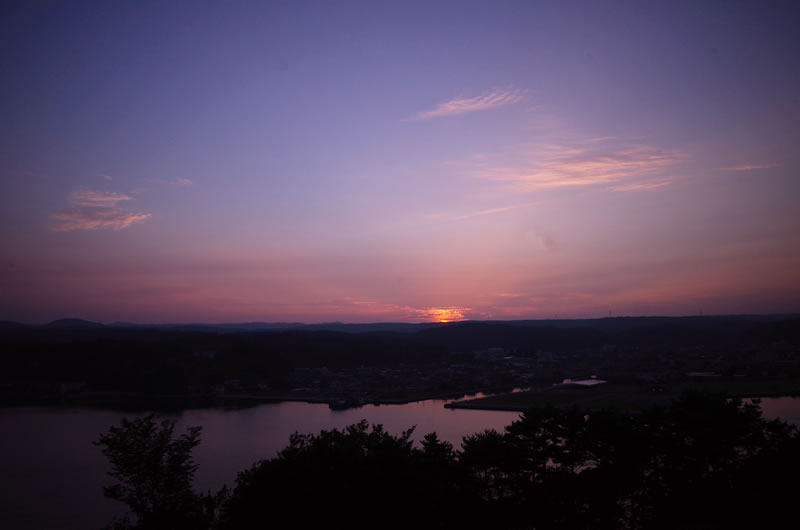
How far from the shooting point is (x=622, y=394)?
14.1 meters

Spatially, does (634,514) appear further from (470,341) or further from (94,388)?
(470,341)

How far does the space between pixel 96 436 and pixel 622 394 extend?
13.0 m

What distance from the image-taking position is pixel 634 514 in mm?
4008

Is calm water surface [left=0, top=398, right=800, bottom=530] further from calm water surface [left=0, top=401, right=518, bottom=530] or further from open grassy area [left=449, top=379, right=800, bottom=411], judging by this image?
open grassy area [left=449, top=379, right=800, bottom=411]

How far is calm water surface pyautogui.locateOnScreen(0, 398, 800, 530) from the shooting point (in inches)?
262

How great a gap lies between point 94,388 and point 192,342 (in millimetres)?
6116

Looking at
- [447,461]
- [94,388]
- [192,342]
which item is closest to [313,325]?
[192,342]

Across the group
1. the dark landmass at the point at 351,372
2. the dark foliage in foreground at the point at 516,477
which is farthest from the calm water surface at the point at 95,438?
the dark foliage in foreground at the point at 516,477

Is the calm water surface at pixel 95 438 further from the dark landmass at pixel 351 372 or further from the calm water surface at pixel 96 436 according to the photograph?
the dark landmass at pixel 351 372

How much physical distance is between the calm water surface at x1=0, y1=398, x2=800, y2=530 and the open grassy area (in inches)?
33.3

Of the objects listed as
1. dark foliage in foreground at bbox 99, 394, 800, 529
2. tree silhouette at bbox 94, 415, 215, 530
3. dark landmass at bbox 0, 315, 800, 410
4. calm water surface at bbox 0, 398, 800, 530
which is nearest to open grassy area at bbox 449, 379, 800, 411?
dark landmass at bbox 0, 315, 800, 410

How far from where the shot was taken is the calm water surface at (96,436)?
666 centimetres

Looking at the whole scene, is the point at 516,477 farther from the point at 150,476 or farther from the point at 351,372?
the point at 351,372

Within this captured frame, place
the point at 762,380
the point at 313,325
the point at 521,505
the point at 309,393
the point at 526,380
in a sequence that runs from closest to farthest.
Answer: the point at 521,505 → the point at 762,380 → the point at 309,393 → the point at 526,380 → the point at 313,325
